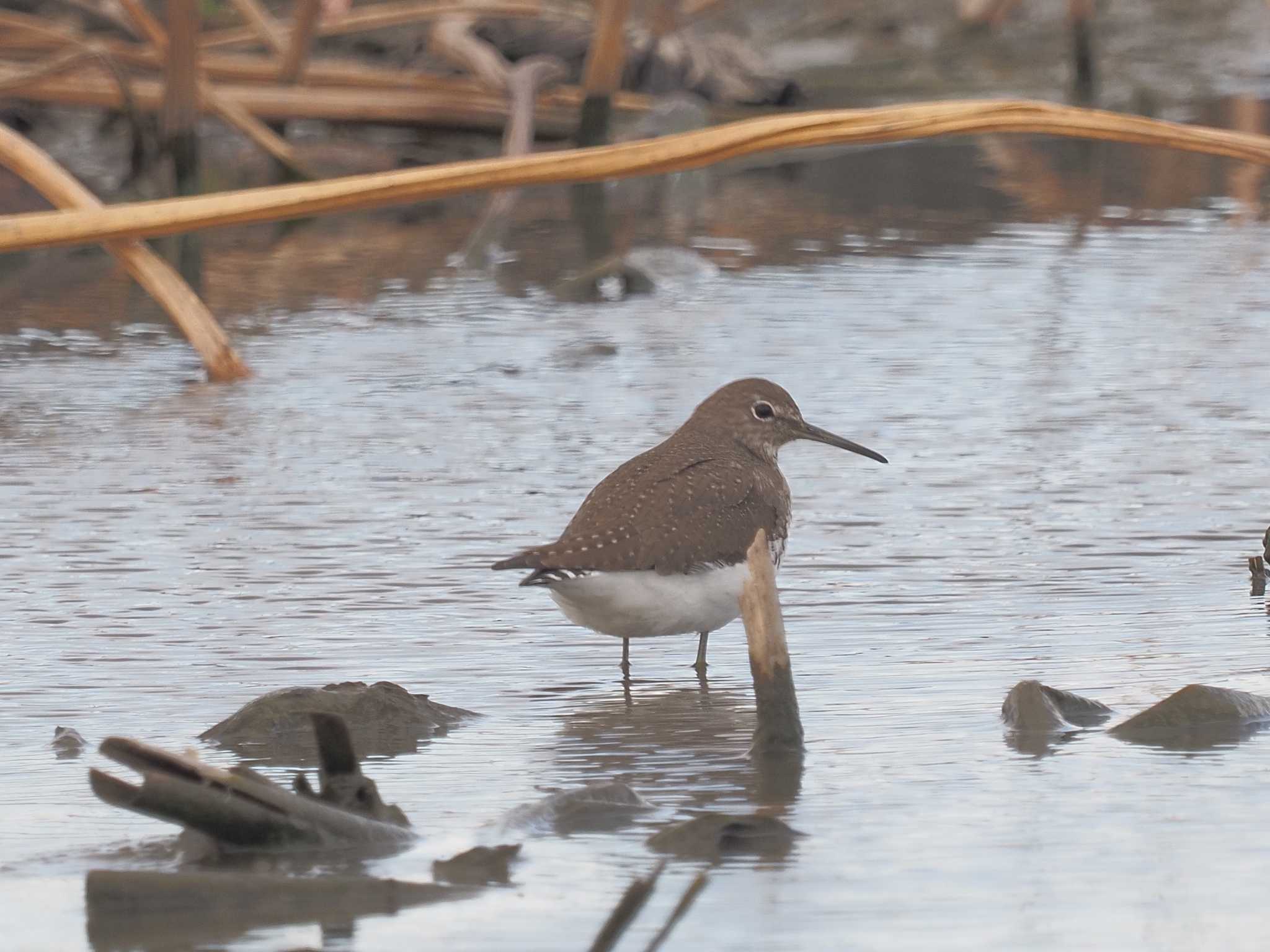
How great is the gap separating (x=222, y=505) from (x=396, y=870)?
3304 millimetres

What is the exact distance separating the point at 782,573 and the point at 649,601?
98cm

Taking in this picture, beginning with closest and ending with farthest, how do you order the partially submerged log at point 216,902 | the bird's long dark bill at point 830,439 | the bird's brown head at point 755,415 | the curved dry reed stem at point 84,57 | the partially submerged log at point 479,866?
the partially submerged log at point 216,902
the partially submerged log at point 479,866
the bird's brown head at point 755,415
the bird's long dark bill at point 830,439
the curved dry reed stem at point 84,57

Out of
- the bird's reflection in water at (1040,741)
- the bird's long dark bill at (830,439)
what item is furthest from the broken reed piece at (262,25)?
the bird's reflection in water at (1040,741)

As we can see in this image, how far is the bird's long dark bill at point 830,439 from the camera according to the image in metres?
6.58

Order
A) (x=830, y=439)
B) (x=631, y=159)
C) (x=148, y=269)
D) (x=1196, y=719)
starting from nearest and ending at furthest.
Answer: (x=1196, y=719) → (x=830, y=439) → (x=631, y=159) → (x=148, y=269)

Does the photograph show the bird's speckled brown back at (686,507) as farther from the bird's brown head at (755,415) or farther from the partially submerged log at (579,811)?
the partially submerged log at (579,811)

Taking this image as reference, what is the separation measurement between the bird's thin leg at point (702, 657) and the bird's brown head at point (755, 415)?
1019mm

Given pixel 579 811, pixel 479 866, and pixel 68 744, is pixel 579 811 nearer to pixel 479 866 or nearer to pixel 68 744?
pixel 479 866

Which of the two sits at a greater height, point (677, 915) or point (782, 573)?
point (677, 915)

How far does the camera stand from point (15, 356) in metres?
9.32

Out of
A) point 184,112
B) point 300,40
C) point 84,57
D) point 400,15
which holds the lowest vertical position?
point 184,112

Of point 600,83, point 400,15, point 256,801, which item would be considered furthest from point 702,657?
point 400,15

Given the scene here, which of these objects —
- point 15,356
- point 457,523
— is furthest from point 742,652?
point 15,356

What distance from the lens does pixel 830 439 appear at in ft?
21.8
